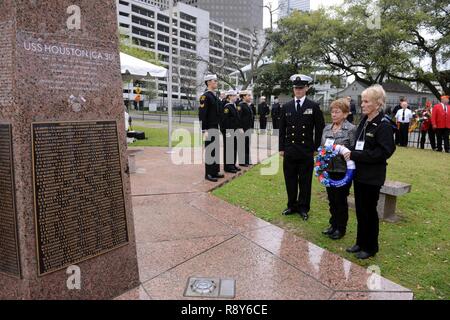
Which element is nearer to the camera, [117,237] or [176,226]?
[117,237]

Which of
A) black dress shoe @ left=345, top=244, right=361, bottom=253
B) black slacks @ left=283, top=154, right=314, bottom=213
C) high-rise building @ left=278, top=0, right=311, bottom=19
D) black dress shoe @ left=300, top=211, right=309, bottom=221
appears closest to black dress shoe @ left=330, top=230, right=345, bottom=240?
black dress shoe @ left=345, top=244, right=361, bottom=253

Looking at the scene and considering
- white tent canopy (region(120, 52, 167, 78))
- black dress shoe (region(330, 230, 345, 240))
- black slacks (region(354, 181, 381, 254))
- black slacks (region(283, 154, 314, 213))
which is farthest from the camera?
white tent canopy (region(120, 52, 167, 78))

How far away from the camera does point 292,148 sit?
509 cm

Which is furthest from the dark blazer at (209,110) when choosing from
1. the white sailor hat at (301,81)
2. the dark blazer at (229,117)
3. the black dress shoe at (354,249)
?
the black dress shoe at (354,249)

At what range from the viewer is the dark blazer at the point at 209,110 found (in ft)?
23.2

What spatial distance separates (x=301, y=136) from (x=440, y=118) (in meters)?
10.4

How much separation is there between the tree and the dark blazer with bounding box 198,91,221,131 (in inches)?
824

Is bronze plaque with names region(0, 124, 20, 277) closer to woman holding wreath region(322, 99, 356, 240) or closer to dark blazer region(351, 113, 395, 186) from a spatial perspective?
dark blazer region(351, 113, 395, 186)

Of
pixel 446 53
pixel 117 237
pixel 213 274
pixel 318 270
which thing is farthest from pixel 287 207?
pixel 446 53

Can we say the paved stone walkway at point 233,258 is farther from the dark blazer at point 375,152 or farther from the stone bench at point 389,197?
the stone bench at point 389,197

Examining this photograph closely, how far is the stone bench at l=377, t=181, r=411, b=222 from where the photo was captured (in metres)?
5.06

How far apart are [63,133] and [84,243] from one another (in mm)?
895

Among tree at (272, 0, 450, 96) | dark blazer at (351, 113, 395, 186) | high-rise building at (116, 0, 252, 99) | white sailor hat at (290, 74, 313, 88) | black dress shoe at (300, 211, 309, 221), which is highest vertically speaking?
high-rise building at (116, 0, 252, 99)
